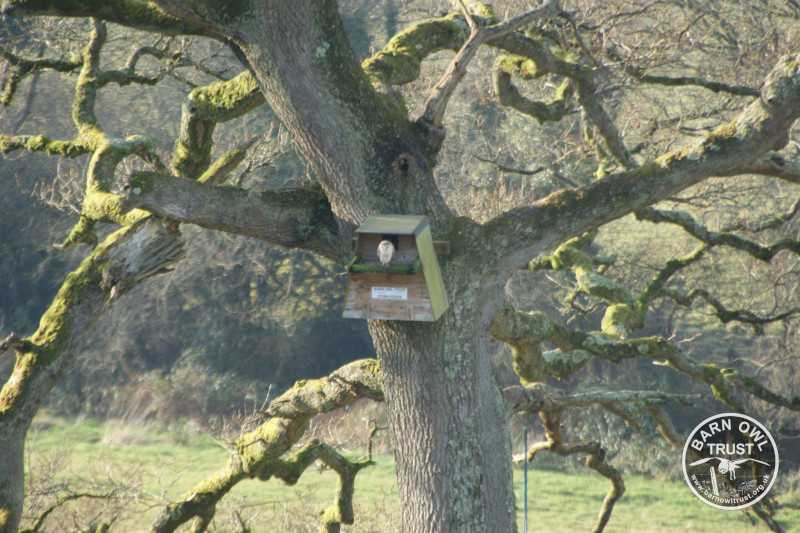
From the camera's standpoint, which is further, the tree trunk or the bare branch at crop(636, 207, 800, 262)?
the bare branch at crop(636, 207, 800, 262)

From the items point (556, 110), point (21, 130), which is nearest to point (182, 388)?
point (21, 130)

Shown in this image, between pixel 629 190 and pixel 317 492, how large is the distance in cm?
968

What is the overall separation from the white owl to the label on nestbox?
0.17 meters

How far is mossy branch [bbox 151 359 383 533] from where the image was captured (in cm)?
399

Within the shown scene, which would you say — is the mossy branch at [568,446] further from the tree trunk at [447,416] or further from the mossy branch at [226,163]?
the mossy branch at [226,163]

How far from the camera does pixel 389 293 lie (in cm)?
292

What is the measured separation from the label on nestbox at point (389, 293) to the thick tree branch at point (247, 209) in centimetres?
58

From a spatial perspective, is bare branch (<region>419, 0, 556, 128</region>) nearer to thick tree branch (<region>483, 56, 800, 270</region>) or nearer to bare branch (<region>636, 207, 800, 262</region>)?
thick tree branch (<region>483, 56, 800, 270</region>)

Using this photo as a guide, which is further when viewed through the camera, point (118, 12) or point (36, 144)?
point (36, 144)

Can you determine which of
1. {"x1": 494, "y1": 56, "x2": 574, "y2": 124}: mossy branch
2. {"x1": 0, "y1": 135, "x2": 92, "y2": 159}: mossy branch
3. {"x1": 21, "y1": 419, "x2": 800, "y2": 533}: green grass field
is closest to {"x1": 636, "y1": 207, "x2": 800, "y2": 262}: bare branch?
{"x1": 494, "y1": 56, "x2": 574, "y2": 124}: mossy branch

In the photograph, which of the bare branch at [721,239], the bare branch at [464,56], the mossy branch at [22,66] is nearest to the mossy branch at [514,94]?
the bare branch at [721,239]

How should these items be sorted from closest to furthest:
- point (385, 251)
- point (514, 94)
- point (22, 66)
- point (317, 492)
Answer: point (385, 251) → point (22, 66) → point (514, 94) → point (317, 492)

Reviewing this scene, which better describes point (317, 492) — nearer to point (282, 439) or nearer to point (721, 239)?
point (282, 439)

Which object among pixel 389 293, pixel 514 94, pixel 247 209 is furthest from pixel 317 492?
pixel 389 293
